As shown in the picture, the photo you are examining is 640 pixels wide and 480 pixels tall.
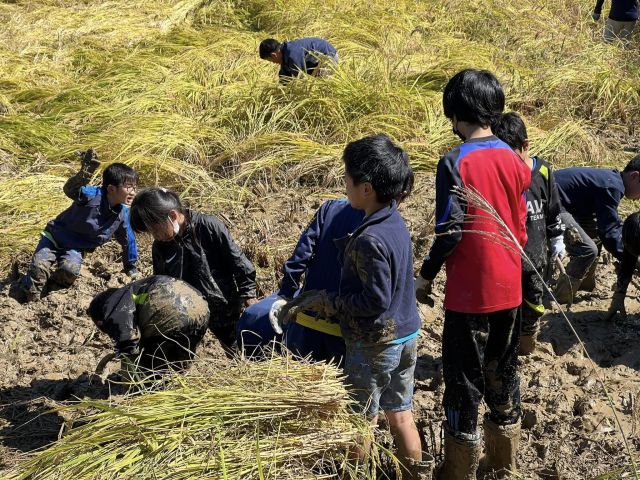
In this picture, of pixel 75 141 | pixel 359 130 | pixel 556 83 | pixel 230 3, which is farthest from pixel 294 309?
pixel 230 3

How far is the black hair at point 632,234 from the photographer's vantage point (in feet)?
14.3

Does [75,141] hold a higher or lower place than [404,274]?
lower

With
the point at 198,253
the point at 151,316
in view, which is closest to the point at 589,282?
the point at 198,253

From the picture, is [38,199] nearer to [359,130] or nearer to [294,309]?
[359,130]

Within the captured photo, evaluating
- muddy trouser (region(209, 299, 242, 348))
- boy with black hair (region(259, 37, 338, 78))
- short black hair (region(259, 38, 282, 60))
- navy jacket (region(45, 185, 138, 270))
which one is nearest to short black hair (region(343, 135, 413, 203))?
muddy trouser (region(209, 299, 242, 348))

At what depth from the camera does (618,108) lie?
7.36 m

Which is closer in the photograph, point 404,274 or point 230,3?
point 404,274

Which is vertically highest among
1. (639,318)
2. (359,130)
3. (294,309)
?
(294,309)

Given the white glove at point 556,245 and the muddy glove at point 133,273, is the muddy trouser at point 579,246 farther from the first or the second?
the muddy glove at point 133,273

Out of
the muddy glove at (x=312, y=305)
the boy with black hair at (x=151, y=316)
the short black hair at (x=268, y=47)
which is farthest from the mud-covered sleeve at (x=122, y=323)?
the short black hair at (x=268, y=47)

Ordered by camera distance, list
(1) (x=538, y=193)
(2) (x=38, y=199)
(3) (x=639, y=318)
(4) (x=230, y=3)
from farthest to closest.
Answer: (4) (x=230, y=3) < (2) (x=38, y=199) < (3) (x=639, y=318) < (1) (x=538, y=193)

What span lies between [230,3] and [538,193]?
788cm

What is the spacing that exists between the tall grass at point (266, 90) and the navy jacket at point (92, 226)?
54 centimetres

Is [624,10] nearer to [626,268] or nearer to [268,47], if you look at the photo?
[268,47]
